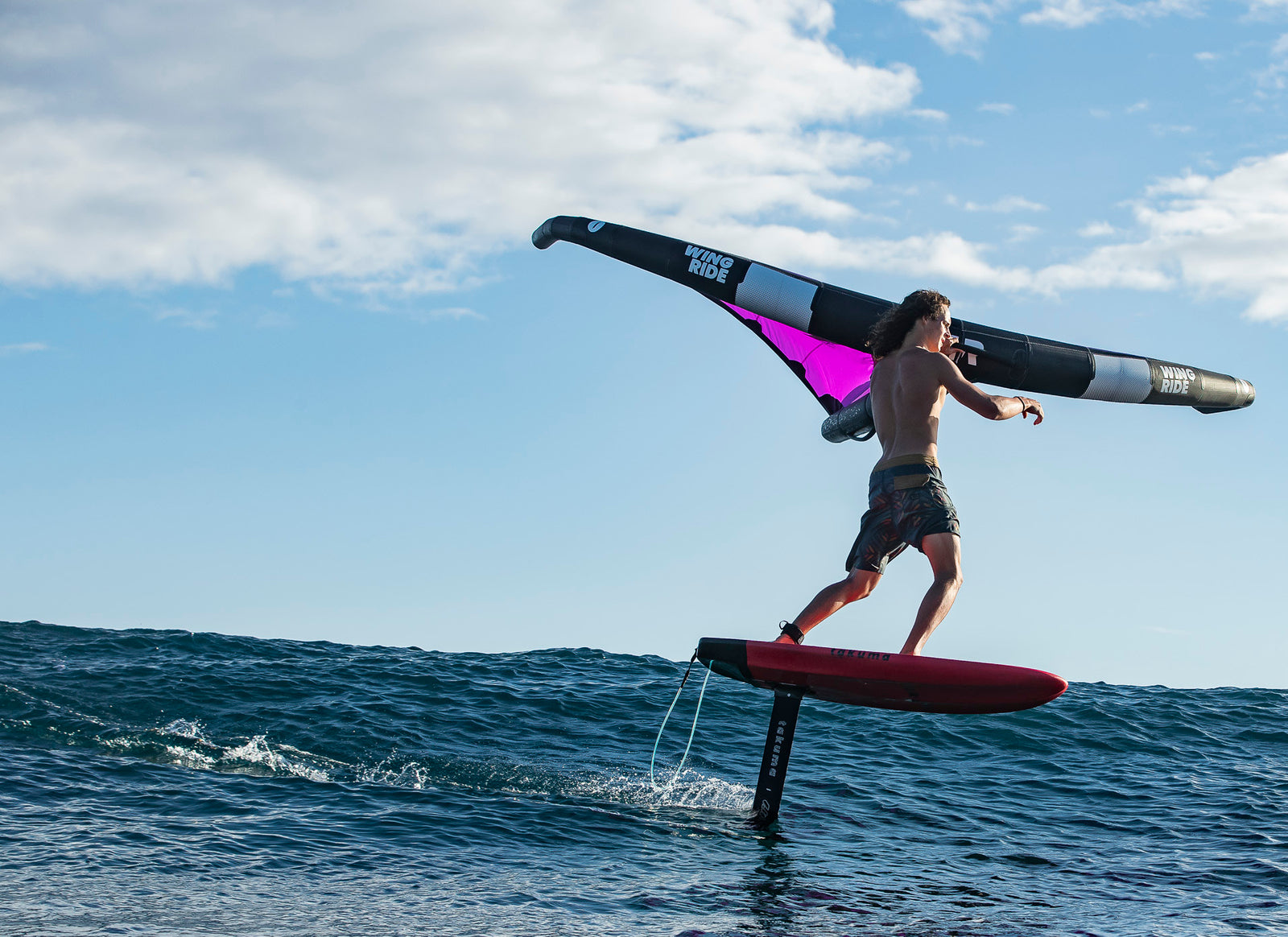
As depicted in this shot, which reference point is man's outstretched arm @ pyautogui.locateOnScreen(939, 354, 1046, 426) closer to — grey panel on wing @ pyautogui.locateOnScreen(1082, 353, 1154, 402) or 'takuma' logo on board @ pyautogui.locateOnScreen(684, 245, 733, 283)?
grey panel on wing @ pyautogui.locateOnScreen(1082, 353, 1154, 402)

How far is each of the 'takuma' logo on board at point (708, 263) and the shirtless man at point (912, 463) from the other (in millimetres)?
1410

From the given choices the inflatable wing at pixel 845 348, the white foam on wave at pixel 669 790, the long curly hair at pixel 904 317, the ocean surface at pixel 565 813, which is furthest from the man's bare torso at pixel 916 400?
the white foam on wave at pixel 669 790

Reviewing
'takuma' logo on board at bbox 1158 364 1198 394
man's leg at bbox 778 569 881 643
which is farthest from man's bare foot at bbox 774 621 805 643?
'takuma' logo on board at bbox 1158 364 1198 394

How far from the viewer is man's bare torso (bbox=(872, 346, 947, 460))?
18.4 feet

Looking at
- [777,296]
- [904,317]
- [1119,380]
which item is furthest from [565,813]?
[1119,380]

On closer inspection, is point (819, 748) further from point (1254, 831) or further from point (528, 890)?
point (528, 890)

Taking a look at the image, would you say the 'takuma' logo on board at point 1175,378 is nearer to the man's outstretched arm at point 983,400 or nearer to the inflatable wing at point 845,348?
the inflatable wing at point 845,348

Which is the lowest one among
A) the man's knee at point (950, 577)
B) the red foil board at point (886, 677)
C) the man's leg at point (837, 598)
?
the red foil board at point (886, 677)

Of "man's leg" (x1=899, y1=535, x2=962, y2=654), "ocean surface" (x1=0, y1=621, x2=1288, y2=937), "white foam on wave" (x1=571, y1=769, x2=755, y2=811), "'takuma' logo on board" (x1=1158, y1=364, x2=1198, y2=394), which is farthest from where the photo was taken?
"white foam on wave" (x1=571, y1=769, x2=755, y2=811)

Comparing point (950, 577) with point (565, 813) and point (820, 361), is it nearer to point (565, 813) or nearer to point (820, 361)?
point (820, 361)

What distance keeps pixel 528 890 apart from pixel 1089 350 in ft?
16.8

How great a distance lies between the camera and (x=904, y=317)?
592 centimetres

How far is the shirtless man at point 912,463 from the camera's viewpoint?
5496 mm

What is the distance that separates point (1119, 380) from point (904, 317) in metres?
2.03
